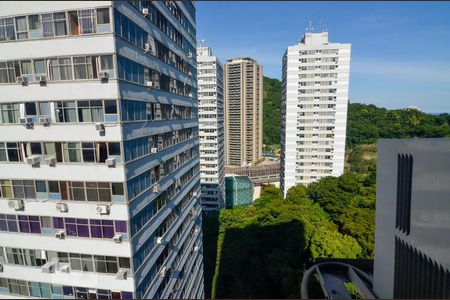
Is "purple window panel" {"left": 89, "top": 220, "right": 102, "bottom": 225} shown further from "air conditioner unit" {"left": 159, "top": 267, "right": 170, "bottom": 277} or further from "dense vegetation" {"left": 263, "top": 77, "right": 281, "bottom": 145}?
"dense vegetation" {"left": 263, "top": 77, "right": 281, "bottom": 145}

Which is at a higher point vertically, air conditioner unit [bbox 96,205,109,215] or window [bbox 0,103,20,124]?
window [bbox 0,103,20,124]

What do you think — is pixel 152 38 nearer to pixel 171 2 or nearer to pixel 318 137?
pixel 171 2

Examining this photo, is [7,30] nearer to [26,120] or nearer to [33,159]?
[26,120]

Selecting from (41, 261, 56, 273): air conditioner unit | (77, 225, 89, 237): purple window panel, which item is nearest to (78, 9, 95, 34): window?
(77, 225, 89, 237): purple window panel

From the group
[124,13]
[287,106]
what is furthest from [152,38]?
[287,106]

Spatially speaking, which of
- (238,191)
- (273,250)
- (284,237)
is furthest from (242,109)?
(273,250)

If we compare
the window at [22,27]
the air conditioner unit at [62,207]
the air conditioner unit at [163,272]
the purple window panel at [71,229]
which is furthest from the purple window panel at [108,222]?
the window at [22,27]

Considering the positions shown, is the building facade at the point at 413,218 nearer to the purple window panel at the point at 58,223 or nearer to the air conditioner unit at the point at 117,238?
the air conditioner unit at the point at 117,238
